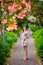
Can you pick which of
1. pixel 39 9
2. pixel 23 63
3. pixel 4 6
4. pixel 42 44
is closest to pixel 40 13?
pixel 39 9

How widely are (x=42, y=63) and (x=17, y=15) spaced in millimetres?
10164

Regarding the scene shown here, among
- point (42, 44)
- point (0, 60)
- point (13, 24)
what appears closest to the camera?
point (13, 24)

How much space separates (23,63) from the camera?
45.3 feet

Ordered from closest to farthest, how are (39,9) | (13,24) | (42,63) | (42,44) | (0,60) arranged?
(13,24)
(0,60)
(42,63)
(42,44)
(39,9)

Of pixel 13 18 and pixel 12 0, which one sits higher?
pixel 12 0

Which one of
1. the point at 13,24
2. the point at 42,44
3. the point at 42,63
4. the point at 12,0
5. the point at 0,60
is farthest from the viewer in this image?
the point at 42,44

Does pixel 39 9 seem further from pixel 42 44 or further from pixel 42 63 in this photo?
pixel 42 63

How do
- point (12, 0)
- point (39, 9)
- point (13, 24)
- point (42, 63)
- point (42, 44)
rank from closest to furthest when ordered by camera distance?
point (13, 24), point (12, 0), point (42, 63), point (42, 44), point (39, 9)

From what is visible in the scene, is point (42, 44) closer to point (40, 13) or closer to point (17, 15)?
point (40, 13)

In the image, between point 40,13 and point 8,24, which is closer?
point 8,24

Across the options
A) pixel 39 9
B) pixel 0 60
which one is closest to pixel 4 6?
pixel 0 60

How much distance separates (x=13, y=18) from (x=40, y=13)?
1766 centimetres

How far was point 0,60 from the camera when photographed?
1277cm

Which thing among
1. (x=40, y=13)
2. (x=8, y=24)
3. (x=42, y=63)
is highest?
(x=8, y=24)
